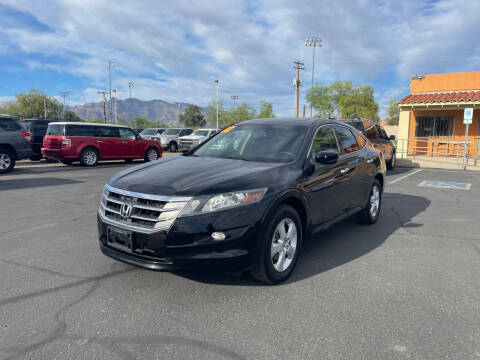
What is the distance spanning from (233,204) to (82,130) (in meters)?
13.9

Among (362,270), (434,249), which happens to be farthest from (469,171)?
(362,270)

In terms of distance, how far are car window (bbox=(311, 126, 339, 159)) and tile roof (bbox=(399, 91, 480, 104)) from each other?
1690 centimetres

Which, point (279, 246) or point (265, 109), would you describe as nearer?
point (279, 246)

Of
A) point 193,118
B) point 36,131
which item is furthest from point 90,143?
point 193,118

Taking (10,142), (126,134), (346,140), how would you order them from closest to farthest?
1. (346,140)
2. (10,142)
3. (126,134)

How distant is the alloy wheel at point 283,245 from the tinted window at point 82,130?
13480 mm

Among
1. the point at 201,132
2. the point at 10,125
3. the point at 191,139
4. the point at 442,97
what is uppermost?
the point at 442,97

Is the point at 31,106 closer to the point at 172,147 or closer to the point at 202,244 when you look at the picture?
the point at 172,147

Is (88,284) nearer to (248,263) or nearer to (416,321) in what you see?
(248,263)

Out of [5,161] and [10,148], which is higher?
[10,148]

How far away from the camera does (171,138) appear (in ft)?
91.6

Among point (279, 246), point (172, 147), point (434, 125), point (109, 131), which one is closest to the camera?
point (279, 246)

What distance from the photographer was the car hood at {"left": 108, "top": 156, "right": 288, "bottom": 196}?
3268mm

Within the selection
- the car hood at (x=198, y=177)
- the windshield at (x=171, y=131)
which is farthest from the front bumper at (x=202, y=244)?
the windshield at (x=171, y=131)
